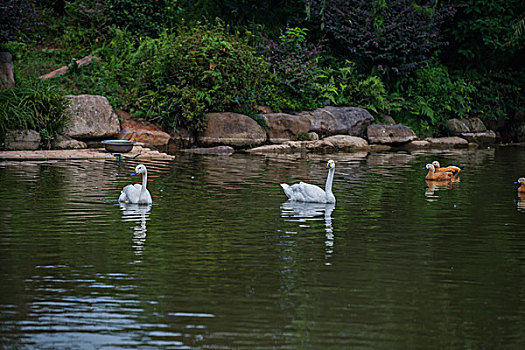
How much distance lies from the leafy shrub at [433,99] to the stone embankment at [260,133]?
2.37 ft

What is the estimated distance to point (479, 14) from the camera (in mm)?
29438

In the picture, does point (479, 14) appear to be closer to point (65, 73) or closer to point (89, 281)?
point (65, 73)

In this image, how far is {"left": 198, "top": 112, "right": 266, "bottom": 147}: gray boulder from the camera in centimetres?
2292

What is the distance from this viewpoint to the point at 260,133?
2344 centimetres

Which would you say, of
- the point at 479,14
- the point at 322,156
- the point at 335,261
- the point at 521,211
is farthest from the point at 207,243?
the point at 479,14

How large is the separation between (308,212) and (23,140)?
34.4ft

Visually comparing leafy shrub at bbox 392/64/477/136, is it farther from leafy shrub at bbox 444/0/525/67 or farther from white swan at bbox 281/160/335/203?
white swan at bbox 281/160/335/203

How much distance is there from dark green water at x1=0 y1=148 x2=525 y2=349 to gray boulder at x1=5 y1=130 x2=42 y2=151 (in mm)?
5223

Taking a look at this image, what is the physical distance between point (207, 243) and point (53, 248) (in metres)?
1.77

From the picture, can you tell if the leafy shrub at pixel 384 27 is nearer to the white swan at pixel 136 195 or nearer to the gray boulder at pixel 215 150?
the gray boulder at pixel 215 150

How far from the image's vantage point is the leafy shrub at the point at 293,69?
25906 millimetres

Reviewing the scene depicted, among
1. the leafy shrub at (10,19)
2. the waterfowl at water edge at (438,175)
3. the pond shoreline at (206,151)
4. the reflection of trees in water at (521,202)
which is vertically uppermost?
the leafy shrub at (10,19)

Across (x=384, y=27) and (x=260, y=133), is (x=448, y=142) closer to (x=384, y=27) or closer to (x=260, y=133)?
(x=384, y=27)

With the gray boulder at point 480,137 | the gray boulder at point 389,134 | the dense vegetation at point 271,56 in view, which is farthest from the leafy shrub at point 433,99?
the gray boulder at point 389,134
